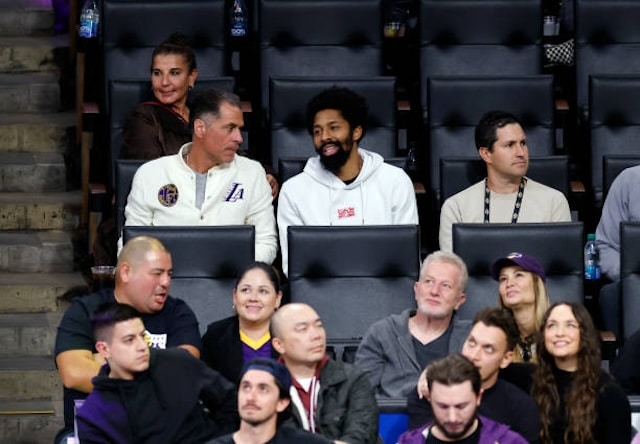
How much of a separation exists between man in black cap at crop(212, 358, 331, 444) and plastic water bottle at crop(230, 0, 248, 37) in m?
3.18

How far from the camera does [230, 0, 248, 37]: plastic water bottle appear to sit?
786 centimetres

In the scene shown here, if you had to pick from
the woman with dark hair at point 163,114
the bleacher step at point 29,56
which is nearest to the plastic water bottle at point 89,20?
the bleacher step at point 29,56

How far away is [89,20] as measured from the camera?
303 inches

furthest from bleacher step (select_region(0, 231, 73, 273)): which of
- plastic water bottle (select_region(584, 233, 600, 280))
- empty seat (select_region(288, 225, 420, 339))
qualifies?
plastic water bottle (select_region(584, 233, 600, 280))

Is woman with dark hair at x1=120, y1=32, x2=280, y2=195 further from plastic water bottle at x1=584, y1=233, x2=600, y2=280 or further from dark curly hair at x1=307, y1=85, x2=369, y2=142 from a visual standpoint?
→ plastic water bottle at x1=584, y1=233, x2=600, y2=280

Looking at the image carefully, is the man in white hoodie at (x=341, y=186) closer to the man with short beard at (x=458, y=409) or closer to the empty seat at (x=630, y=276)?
the empty seat at (x=630, y=276)

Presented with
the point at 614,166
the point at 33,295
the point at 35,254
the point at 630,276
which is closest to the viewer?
the point at 630,276

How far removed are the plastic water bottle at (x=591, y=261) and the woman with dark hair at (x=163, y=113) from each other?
149cm

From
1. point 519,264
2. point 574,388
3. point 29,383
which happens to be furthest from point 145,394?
point 29,383

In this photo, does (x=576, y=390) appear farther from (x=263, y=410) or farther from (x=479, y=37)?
(x=479, y=37)

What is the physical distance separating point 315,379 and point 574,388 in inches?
28.0

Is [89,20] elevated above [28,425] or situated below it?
above

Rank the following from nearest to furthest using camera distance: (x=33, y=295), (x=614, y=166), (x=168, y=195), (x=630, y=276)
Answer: (x=630, y=276) → (x=168, y=195) → (x=614, y=166) → (x=33, y=295)

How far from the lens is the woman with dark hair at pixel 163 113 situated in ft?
22.5
